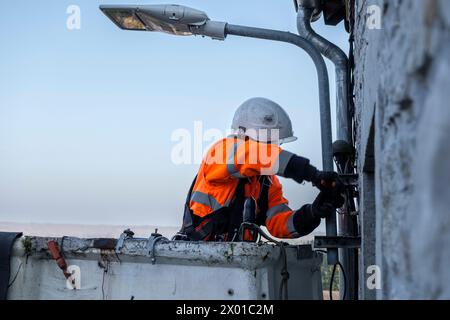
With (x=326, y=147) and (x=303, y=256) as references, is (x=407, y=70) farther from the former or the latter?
(x=326, y=147)

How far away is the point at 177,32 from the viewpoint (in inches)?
227

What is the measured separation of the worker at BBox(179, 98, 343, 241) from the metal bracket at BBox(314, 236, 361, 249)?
243mm

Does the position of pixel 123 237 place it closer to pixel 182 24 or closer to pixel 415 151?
pixel 415 151

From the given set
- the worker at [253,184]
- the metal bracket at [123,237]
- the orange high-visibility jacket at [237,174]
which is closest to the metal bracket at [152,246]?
the metal bracket at [123,237]

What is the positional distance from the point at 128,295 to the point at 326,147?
2.01 meters

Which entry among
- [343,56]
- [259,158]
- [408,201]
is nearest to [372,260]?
[259,158]

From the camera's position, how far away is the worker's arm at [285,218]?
410 centimetres

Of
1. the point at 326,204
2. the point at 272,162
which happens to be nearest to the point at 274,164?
the point at 272,162

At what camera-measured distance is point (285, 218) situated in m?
4.32

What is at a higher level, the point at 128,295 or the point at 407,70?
the point at 407,70

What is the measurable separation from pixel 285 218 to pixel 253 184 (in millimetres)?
446

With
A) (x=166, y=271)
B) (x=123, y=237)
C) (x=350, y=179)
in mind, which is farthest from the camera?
(x=350, y=179)
